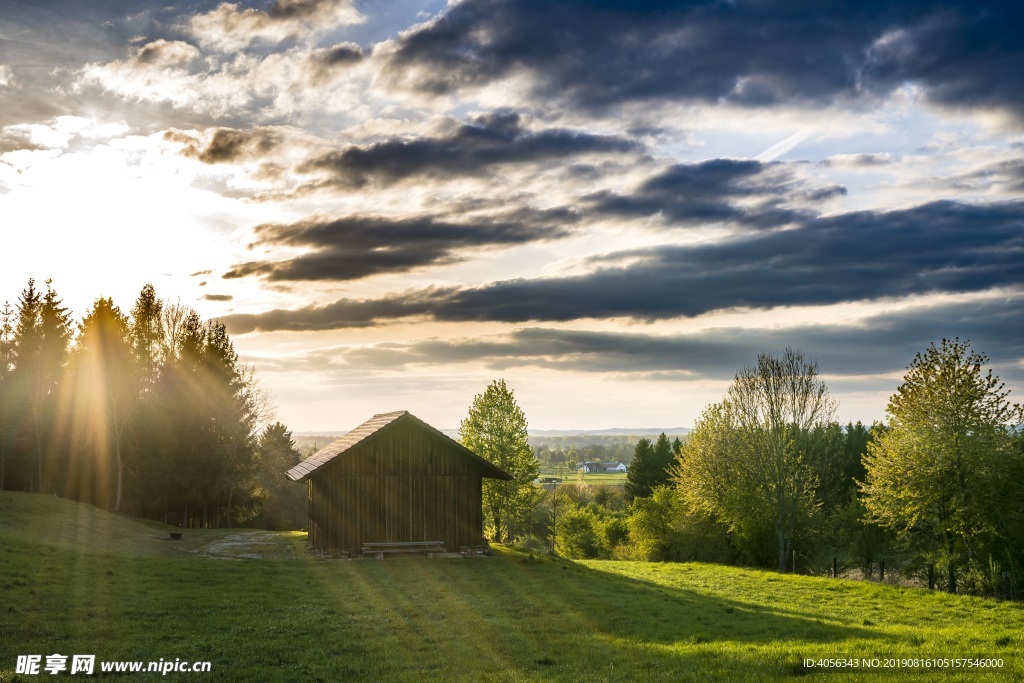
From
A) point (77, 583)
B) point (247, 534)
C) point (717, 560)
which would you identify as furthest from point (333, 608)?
point (717, 560)

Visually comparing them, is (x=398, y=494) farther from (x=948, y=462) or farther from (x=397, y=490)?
(x=948, y=462)

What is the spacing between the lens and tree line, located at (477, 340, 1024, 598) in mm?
31359

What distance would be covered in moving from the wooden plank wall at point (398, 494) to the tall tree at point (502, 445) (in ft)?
43.1

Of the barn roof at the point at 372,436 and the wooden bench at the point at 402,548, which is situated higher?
the barn roof at the point at 372,436

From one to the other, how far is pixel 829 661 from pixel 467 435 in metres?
37.1

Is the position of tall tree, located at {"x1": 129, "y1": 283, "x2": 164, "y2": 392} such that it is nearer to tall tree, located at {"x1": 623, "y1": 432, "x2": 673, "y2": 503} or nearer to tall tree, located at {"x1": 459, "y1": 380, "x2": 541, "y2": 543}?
tall tree, located at {"x1": 459, "y1": 380, "x2": 541, "y2": 543}

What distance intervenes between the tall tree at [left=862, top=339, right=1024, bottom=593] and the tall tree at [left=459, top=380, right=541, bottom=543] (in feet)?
75.9

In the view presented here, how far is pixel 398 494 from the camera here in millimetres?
35062

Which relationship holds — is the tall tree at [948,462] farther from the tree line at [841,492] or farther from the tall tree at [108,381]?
the tall tree at [108,381]

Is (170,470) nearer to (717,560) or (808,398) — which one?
(717,560)

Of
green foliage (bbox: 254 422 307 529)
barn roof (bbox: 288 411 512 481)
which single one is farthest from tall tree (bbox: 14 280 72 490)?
barn roof (bbox: 288 411 512 481)

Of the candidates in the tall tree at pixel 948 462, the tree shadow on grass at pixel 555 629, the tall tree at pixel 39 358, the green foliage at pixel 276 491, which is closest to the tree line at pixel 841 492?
the tall tree at pixel 948 462

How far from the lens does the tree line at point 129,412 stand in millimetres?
53906

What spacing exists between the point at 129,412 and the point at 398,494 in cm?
3097
